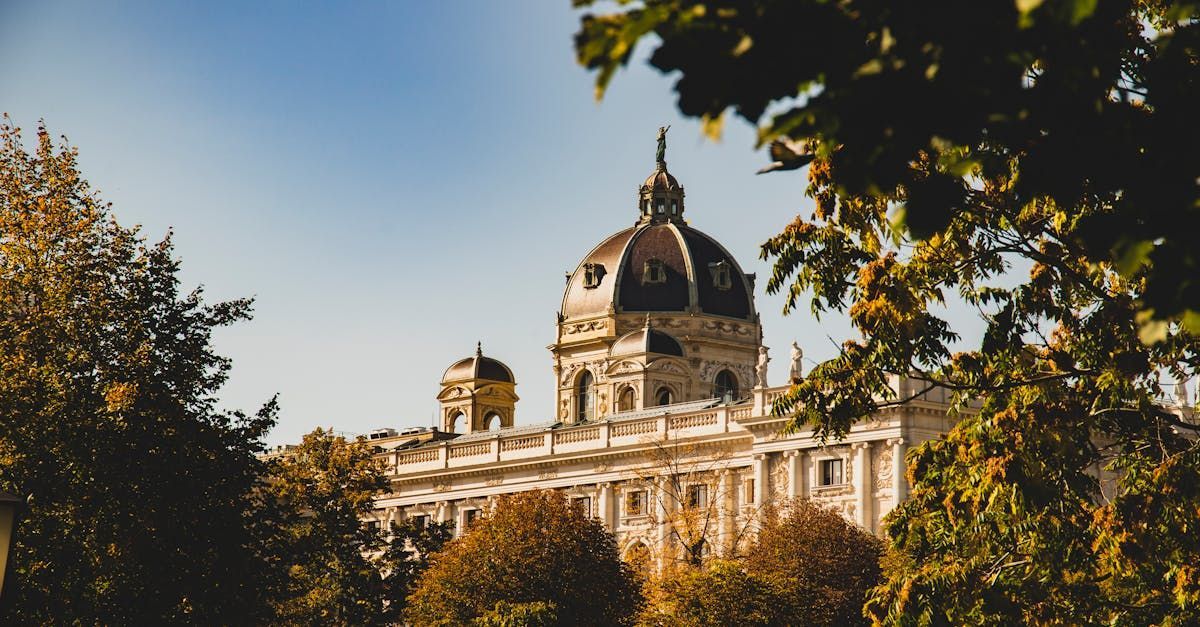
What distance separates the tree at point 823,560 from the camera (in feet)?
181

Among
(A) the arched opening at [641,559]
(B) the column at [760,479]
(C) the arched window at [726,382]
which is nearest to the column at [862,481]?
(B) the column at [760,479]

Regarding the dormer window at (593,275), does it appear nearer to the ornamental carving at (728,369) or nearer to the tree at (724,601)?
the ornamental carving at (728,369)

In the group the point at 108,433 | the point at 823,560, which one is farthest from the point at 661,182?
the point at 108,433

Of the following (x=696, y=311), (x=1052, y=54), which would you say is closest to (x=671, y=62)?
(x=1052, y=54)

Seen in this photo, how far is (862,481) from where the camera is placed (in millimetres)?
75062

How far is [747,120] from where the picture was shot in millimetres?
6441

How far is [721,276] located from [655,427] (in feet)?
106

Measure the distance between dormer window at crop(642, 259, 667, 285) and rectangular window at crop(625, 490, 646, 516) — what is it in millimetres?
33668

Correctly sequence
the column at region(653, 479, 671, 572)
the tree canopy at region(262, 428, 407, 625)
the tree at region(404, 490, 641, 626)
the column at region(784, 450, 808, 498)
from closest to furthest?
1. the tree at region(404, 490, 641, 626)
2. the tree canopy at region(262, 428, 407, 625)
3. the column at region(784, 450, 808, 498)
4. the column at region(653, 479, 671, 572)

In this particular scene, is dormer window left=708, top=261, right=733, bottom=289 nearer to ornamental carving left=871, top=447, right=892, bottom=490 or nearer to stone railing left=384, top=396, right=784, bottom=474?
stone railing left=384, top=396, right=784, bottom=474

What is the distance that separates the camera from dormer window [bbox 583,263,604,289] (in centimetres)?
11862

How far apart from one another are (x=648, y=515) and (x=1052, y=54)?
77749mm

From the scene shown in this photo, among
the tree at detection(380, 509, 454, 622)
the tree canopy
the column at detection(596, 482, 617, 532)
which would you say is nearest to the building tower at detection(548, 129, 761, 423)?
the column at detection(596, 482, 617, 532)

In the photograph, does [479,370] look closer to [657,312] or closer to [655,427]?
[657,312]
